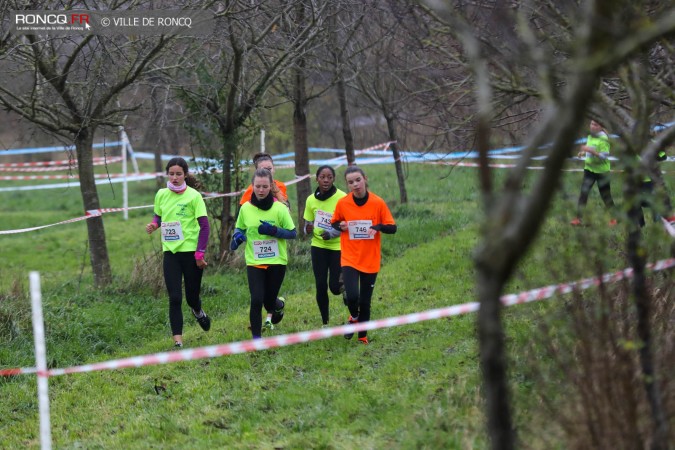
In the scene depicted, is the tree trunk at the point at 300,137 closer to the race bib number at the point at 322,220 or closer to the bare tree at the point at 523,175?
the race bib number at the point at 322,220

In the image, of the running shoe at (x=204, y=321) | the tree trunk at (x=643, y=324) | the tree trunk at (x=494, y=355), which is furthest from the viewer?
the running shoe at (x=204, y=321)

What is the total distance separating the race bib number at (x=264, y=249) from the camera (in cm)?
820

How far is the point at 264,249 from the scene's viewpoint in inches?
323

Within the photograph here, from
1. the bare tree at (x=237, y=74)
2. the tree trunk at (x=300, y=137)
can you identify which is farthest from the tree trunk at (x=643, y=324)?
the tree trunk at (x=300, y=137)

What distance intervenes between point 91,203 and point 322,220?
4018mm

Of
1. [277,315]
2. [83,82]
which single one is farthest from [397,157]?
[277,315]

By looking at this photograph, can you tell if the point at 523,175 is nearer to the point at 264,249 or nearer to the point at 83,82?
the point at 264,249

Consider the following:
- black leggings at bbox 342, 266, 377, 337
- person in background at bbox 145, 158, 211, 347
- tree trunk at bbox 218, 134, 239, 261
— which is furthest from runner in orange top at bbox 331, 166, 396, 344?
tree trunk at bbox 218, 134, 239, 261

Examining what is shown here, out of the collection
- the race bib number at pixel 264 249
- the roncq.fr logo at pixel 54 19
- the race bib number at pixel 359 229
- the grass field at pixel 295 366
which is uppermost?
the roncq.fr logo at pixel 54 19

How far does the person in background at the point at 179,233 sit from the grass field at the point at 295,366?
539 millimetres

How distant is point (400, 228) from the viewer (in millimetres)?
14680

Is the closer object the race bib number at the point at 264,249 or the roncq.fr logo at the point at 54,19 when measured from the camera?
the race bib number at the point at 264,249

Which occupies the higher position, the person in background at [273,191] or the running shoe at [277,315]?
the person in background at [273,191]

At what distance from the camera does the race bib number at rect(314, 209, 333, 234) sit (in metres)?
8.88
